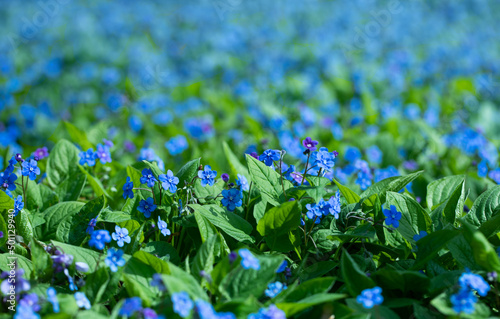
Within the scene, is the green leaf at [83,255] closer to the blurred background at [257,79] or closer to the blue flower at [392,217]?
the blurred background at [257,79]

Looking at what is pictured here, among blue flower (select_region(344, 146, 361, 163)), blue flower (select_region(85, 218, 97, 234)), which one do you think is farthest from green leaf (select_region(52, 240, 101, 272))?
blue flower (select_region(344, 146, 361, 163))

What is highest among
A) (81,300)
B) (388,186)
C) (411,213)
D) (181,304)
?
(388,186)

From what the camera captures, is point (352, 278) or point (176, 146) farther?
point (176, 146)

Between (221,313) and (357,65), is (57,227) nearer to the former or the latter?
(221,313)

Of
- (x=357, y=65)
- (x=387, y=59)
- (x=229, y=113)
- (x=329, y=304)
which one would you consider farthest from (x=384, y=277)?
(x=387, y=59)

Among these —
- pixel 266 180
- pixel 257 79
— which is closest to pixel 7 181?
pixel 266 180

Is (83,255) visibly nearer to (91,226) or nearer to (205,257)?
(91,226)
